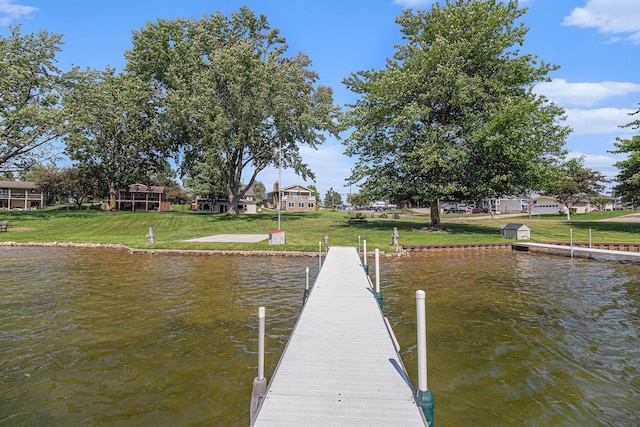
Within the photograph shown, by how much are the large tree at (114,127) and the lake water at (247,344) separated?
37447 mm

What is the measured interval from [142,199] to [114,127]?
2541cm

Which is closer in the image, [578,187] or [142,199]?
[578,187]

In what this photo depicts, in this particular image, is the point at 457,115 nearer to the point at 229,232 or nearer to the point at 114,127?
the point at 229,232

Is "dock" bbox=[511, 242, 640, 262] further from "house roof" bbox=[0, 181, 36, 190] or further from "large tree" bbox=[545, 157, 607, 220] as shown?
"house roof" bbox=[0, 181, 36, 190]

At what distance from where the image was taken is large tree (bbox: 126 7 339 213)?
40625mm

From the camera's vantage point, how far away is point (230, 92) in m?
41.2

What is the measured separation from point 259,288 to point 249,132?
30.8m

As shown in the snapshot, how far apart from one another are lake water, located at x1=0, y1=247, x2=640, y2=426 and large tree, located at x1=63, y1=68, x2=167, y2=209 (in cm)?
3745

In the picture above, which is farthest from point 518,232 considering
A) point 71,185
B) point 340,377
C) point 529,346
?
point 71,185

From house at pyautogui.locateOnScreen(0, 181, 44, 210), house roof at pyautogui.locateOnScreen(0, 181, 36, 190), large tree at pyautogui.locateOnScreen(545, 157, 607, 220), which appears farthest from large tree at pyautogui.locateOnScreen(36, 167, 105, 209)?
large tree at pyautogui.locateOnScreen(545, 157, 607, 220)

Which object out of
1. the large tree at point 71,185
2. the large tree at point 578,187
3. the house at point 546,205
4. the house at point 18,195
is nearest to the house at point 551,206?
the house at point 546,205

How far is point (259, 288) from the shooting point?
43.3 ft

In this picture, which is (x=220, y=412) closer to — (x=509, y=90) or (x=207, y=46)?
(x=509, y=90)

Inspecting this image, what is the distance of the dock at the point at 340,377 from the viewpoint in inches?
169
